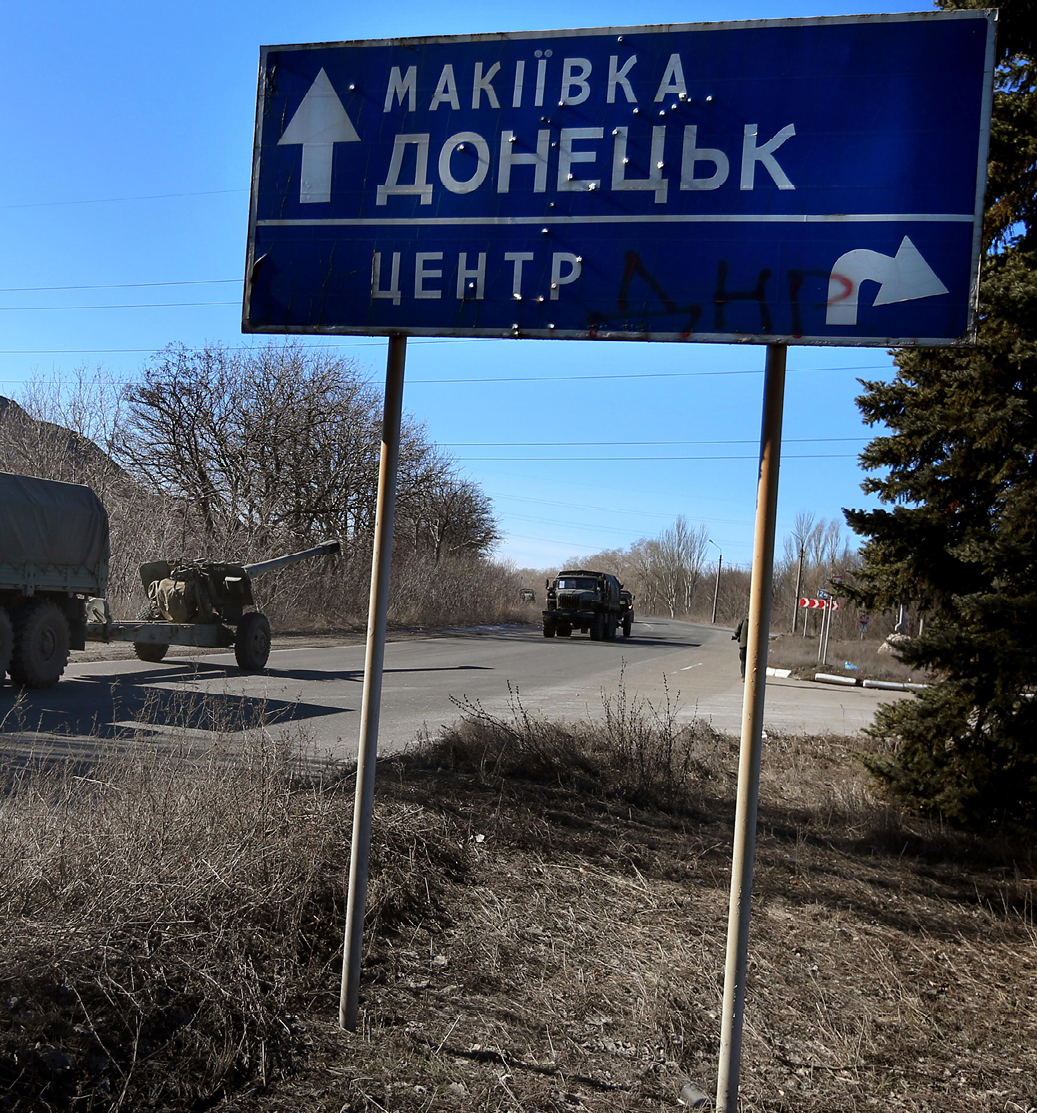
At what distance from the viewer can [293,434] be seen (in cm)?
3341

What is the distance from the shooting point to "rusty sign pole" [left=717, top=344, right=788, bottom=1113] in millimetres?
2559

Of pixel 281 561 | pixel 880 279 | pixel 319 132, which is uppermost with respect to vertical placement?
pixel 319 132

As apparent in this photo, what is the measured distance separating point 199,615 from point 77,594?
2.29 metres

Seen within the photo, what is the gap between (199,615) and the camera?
50.2ft

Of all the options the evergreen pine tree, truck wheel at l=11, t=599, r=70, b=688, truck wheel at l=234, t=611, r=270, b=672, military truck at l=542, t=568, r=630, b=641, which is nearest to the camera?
the evergreen pine tree

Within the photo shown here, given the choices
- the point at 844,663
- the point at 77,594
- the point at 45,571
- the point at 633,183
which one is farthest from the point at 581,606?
the point at 633,183

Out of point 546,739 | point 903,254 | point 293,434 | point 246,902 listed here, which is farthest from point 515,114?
point 293,434

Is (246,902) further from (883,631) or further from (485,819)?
(883,631)

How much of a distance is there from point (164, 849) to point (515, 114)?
287 centimetres

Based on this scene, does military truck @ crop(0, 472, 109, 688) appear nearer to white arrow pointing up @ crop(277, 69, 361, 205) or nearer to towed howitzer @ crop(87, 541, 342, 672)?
towed howitzer @ crop(87, 541, 342, 672)

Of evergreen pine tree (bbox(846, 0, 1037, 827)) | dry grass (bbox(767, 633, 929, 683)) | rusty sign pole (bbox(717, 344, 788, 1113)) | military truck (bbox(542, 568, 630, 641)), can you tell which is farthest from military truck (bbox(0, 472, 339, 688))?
military truck (bbox(542, 568, 630, 641))

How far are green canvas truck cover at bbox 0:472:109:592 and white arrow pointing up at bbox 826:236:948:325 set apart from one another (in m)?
11.4

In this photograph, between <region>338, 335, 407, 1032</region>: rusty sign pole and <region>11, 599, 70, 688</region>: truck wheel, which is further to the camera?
<region>11, 599, 70, 688</region>: truck wheel

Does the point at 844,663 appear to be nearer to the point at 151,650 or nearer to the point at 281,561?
the point at 281,561
